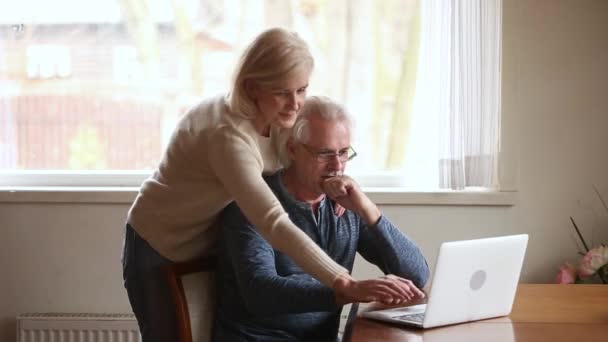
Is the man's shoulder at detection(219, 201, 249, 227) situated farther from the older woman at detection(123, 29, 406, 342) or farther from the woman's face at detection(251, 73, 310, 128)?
the woman's face at detection(251, 73, 310, 128)

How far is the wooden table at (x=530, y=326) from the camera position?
181 cm

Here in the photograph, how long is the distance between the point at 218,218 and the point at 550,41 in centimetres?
152

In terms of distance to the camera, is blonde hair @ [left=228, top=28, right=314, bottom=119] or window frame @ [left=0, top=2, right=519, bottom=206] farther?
window frame @ [left=0, top=2, right=519, bottom=206]

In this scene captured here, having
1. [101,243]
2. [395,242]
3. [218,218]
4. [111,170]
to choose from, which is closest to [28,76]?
[111,170]

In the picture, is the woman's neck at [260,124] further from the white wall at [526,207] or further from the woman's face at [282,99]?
the white wall at [526,207]

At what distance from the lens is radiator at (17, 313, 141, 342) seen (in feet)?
10.6

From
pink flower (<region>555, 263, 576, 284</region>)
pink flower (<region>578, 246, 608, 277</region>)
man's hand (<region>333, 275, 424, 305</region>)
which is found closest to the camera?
man's hand (<region>333, 275, 424, 305</region>)

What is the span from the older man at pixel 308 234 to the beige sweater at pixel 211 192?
0.07 m

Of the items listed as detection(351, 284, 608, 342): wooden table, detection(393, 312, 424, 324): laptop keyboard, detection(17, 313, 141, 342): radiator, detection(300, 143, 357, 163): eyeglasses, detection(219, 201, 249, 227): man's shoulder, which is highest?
detection(300, 143, 357, 163): eyeglasses

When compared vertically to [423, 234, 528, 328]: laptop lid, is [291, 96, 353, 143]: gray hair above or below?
above

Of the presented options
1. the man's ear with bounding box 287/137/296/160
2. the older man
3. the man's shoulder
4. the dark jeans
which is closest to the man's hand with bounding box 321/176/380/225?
the older man

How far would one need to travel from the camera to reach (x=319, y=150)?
2.13 meters

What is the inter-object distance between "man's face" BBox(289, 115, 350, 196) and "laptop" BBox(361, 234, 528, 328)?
35cm

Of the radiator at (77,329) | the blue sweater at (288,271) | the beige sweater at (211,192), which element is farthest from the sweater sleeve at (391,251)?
the radiator at (77,329)
